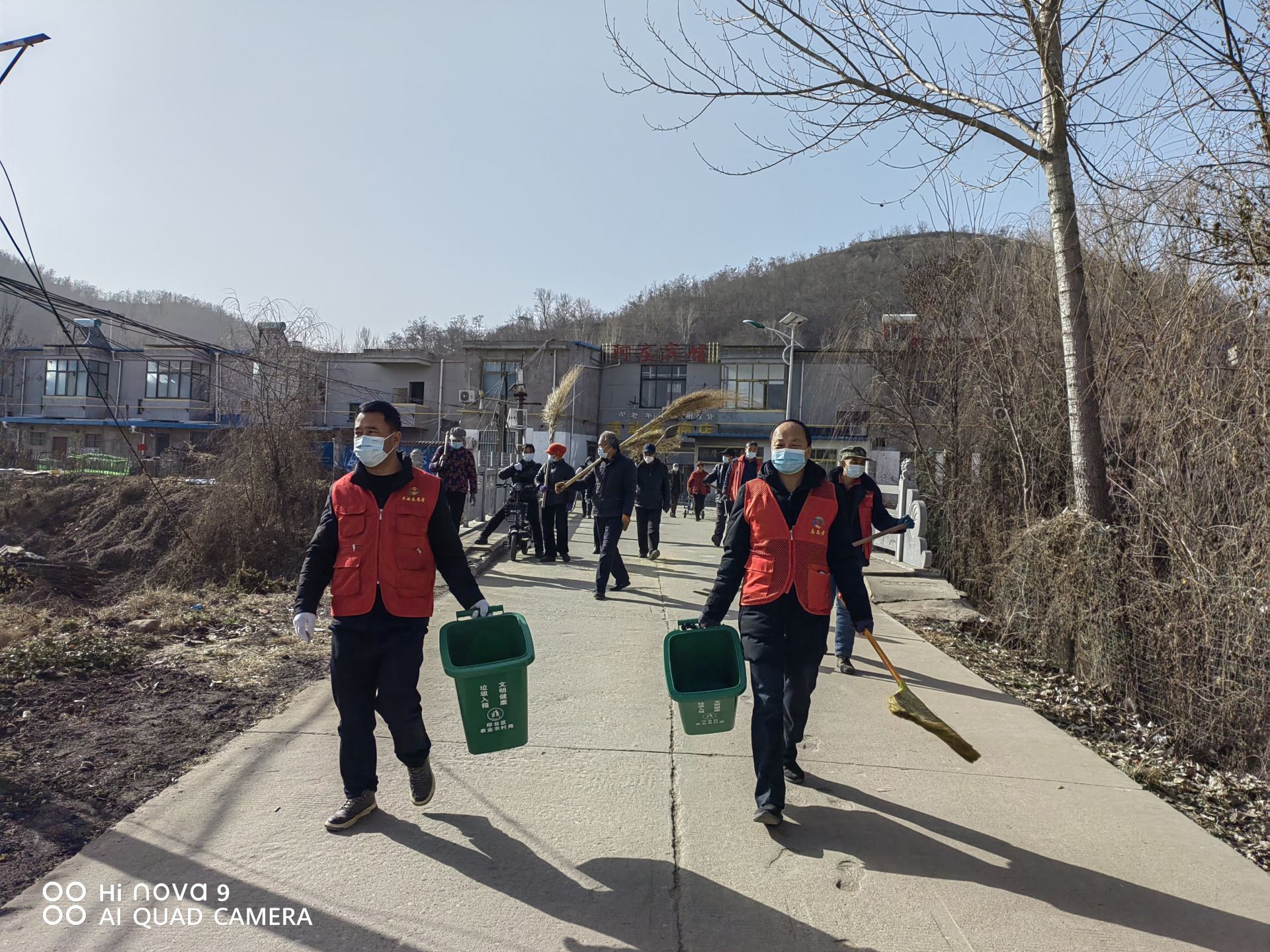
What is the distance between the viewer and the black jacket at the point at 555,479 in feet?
37.9

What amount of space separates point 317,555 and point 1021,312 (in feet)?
28.6

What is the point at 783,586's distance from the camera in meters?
3.81

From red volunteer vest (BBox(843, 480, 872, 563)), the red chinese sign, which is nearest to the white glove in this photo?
red volunteer vest (BBox(843, 480, 872, 563))

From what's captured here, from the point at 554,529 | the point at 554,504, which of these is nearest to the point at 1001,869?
the point at 554,504

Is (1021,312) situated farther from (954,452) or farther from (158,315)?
(158,315)

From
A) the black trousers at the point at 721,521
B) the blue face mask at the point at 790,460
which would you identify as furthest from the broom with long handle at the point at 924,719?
the black trousers at the point at 721,521

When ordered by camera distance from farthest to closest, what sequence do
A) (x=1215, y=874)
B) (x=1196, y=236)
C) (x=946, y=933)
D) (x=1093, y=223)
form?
1. (x=1093, y=223)
2. (x=1196, y=236)
3. (x=1215, y=874)
4. (x=946, y=933)

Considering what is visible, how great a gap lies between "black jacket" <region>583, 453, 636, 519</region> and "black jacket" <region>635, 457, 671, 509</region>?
1745 millimetres

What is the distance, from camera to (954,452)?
37.4 ft

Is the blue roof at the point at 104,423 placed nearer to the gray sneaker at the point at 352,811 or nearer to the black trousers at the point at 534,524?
the black trousers at the point at 534,524

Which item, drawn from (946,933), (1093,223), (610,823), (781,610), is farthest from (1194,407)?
(1093,223)

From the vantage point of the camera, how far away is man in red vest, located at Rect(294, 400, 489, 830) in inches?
139

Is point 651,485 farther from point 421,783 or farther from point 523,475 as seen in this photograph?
point 421,783

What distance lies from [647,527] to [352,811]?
31.5 feet
